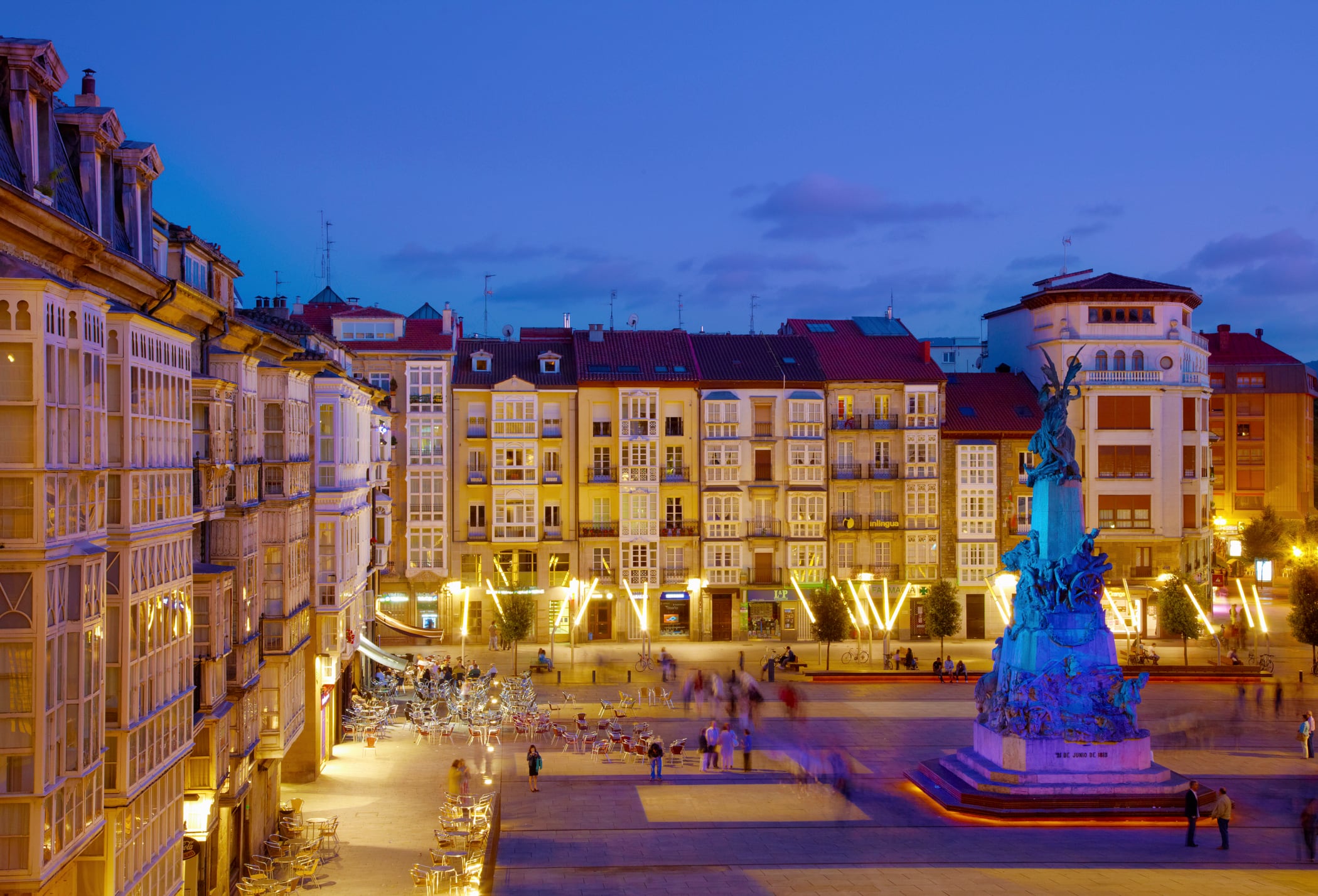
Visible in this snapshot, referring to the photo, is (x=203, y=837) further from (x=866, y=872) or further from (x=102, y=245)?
(x=866, y=872)

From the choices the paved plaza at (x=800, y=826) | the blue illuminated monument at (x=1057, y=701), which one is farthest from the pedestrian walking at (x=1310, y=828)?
the blue illuminated monument at (x=1057, y=701)

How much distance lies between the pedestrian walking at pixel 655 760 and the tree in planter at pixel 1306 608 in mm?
32971

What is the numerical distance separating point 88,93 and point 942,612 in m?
44.7

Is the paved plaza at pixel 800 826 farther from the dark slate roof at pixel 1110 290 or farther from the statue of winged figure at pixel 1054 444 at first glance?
the dark slate roof at pixel 1110 290

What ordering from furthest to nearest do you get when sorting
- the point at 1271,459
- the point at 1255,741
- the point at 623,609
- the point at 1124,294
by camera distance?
the point at 1271,459
the point at 1124,294
the point at 623,609
the point at 1255,741

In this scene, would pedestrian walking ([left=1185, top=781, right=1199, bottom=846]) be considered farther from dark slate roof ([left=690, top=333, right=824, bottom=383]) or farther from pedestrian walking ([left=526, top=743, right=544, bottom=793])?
dark slate roof ([left=690, top=333, right=824, bottom=383])

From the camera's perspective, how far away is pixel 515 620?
53781mm

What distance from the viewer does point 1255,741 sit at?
38.6 metres

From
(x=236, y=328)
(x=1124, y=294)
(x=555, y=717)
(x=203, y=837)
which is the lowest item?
(x=555, y=717)

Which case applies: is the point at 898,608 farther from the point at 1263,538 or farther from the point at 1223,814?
the point at 1263,538


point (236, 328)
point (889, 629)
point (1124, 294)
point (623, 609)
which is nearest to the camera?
point (236, 328)

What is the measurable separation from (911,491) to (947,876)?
134 ft

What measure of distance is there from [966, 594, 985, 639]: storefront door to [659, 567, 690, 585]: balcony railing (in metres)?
14.8

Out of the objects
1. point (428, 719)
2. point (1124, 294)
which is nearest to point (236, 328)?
point (428, 719)
